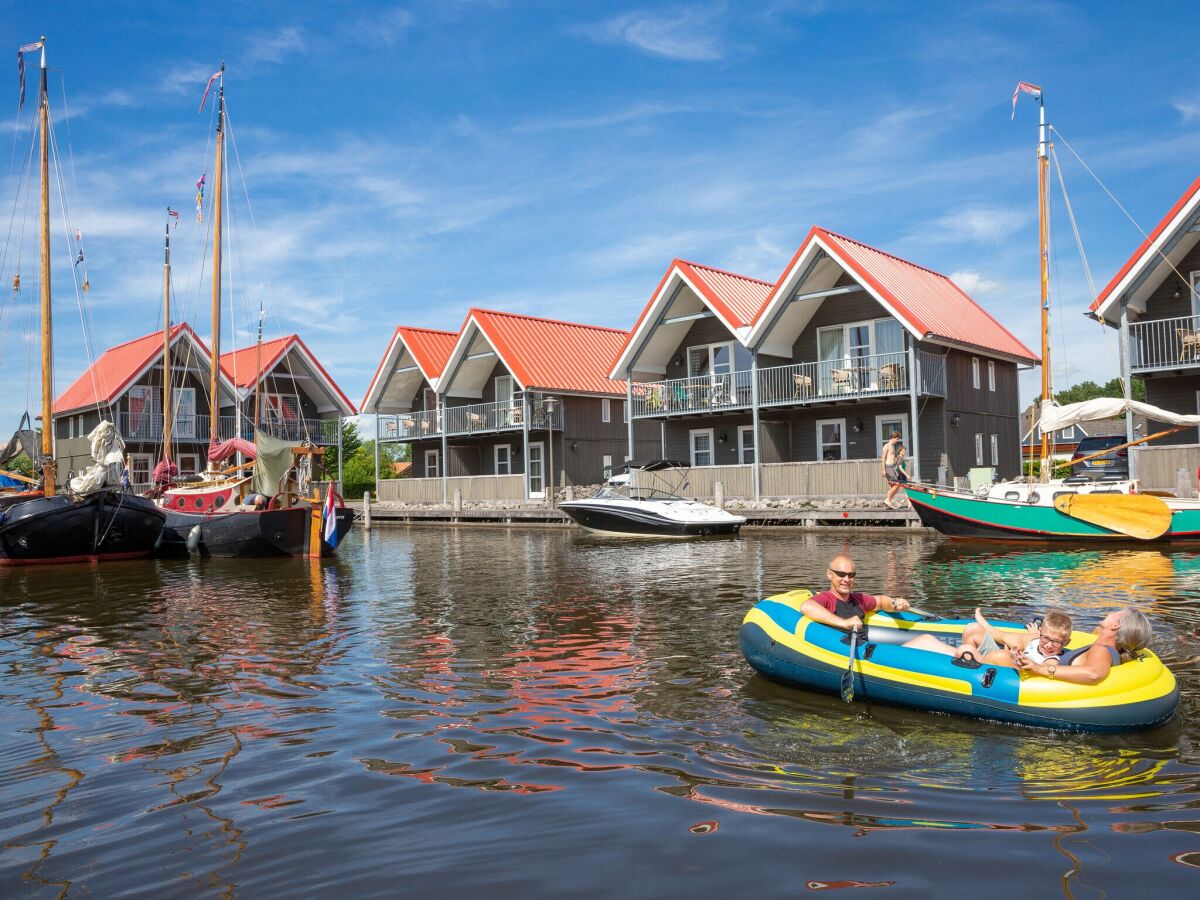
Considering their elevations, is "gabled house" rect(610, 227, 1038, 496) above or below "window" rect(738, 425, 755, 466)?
above

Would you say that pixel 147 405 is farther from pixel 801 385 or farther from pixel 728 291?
pixel 801 385

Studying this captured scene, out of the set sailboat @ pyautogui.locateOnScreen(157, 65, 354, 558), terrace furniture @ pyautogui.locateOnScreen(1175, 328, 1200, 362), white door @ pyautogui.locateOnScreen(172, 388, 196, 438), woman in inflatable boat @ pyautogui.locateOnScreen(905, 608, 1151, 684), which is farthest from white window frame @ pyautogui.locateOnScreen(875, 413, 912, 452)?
white door @ pyautogui.locateOnScreen(172, 388, 196, 438)

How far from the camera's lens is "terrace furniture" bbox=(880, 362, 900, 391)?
3078 centimetres

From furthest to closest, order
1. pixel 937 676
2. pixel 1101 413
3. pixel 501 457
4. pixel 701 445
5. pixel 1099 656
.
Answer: pixel 501 457
pixel 701 445
pixel 1101 413
pixel 937 676
pixel 1099 656

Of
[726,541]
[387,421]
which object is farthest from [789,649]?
[387,421]

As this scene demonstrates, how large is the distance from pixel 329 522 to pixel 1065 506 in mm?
16998

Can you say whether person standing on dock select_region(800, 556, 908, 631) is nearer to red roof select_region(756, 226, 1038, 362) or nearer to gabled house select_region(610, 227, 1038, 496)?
gabled house select_region(610, 227, 1038, 496)

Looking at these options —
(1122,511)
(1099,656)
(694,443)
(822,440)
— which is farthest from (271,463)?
(1099,656)

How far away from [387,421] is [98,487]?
23.4m

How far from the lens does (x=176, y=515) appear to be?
2623cm

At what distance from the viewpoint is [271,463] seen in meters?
25.3

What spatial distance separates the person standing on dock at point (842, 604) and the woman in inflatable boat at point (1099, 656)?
1.34 m

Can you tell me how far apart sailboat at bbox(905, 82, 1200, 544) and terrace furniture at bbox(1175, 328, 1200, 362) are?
2012 millimetres

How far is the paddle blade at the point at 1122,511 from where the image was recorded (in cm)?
2175
